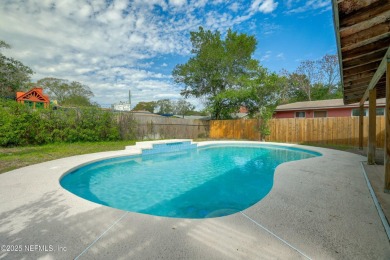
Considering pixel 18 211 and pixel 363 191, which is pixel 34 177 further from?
pixel 363 191

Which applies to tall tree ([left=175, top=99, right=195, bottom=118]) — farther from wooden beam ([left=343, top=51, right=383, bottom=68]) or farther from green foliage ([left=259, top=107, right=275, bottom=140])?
wooden beam ([left=343, top=51, right=383, bottom=68])

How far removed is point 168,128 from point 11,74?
21.3 metres

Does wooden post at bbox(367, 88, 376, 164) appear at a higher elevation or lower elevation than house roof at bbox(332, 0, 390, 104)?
lower

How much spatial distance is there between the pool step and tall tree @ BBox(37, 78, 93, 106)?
34.4 metres

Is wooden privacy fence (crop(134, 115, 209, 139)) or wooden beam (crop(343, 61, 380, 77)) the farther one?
wooden privacy fence (crop(134, 115, 209, 139))

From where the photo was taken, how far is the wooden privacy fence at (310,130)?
9.79 metres

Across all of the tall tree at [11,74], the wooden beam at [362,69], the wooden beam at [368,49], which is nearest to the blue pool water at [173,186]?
the wooden beam at [368,49]

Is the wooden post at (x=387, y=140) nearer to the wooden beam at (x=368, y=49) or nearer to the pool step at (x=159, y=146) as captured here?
the wooden beam at (x=368, y=49)

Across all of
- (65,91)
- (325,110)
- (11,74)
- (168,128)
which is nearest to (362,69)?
(168,128)

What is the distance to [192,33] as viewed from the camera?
60.1 ft

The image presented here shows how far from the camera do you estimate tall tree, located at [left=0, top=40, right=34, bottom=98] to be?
1927 cm

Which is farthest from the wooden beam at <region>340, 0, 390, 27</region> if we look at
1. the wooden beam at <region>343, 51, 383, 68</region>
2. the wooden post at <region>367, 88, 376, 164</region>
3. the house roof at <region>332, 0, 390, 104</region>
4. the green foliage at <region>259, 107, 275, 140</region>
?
the green foliage at <region>259, 107, 275, 140</region>

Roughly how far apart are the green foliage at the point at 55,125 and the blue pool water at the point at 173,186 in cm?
464

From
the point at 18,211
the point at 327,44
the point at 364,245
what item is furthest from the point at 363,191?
the point at 327,44
